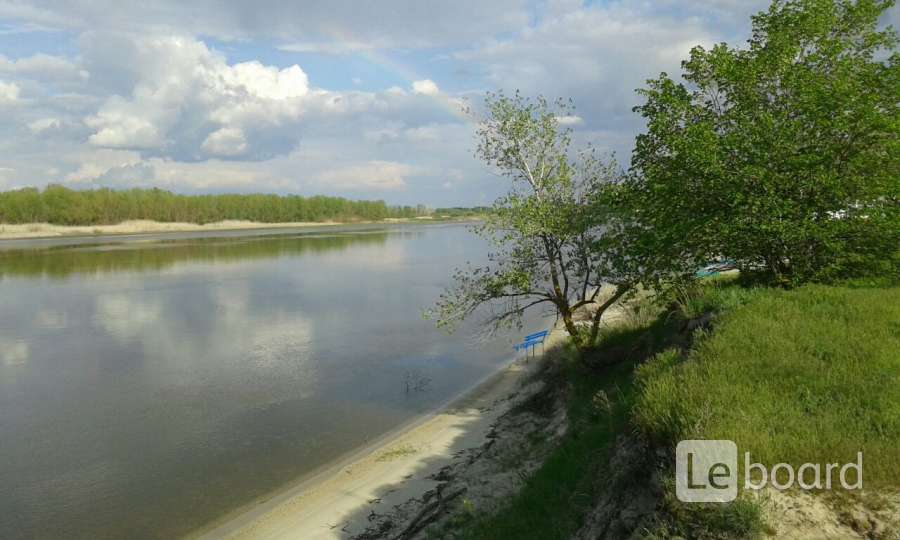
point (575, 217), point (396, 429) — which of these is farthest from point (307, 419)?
point (575, 217)

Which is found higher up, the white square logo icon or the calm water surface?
the white square logo icon

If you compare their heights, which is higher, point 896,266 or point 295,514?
point 896,266

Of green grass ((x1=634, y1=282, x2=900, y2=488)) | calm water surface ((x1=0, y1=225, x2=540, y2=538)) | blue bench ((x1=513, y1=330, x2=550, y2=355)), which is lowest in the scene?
calm water surface ((x1=0, y1=225, x2=540, y2=538))

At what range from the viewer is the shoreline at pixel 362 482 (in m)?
13.9

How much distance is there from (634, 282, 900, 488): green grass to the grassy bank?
0.02m

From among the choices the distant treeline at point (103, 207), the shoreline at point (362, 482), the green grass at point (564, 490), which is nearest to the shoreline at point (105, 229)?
the distant treeline at point (103, 207)

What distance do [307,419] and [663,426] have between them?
16968mm

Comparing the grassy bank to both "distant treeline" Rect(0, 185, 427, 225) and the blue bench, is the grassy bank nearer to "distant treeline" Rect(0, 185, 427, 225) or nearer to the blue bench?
the blue bench

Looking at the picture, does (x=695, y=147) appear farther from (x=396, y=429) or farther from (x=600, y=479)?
(x=396, y=429)

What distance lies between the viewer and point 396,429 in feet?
67.2

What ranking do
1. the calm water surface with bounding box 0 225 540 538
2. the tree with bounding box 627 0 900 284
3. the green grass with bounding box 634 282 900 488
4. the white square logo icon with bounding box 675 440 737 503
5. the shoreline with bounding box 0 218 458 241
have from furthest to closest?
the shoreline with bounding box 0 218 458 241 → the calm water surface with bounding box 0 225 540 538 → the tree with bounding box 627 0 900 284 → the green grass with bounding box 634 282 900 488 → the white square logo icon with bounding box 675 440 737 503

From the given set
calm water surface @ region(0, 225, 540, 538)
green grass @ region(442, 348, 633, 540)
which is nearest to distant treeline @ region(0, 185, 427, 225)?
calm water surface @ region(0, 225, 540, 538)

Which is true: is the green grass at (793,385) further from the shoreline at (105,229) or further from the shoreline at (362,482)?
the shoreline at (105,229)

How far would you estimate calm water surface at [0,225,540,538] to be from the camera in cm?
1628
